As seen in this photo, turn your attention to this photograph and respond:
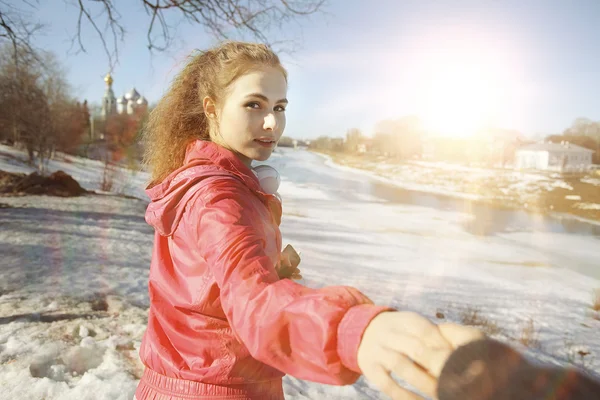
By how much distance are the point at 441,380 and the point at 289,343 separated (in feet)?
0.69

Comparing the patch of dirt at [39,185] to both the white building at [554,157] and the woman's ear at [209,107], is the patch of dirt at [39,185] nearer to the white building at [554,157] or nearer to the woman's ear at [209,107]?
the woman's ear at [209,107]

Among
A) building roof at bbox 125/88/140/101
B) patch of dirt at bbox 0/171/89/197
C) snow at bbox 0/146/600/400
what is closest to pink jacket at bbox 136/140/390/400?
snow at bbox 0/146/600/400

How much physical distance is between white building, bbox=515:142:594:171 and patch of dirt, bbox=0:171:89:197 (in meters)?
8.70

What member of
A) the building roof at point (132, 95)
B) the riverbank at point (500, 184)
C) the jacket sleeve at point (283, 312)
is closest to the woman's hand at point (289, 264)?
the jacket sleeve at point (283, 312)

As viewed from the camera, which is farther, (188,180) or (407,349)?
(188,180)

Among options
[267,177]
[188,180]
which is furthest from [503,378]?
[267,177]

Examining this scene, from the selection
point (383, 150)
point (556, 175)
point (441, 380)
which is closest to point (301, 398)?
point (441, 380)

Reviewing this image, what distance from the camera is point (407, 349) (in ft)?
1.64

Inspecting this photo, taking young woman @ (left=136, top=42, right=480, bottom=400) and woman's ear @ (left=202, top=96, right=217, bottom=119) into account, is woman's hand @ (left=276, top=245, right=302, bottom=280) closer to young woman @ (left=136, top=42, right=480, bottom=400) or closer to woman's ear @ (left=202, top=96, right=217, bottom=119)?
young woman @ (left=136, top=42, right=480, bottom=400)

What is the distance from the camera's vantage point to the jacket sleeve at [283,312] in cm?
55

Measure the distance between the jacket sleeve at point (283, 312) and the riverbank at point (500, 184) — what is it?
6.47 metres

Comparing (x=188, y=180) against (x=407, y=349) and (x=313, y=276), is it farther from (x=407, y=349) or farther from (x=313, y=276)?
(x=313, y=276)

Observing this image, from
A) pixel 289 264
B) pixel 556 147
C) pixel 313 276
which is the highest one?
pixel 556 147

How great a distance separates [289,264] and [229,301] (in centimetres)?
46
